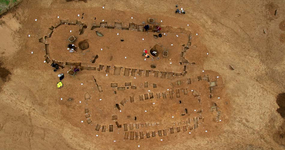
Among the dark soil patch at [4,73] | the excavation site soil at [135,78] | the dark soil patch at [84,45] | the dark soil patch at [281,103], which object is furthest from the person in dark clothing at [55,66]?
the dark soil patch at [281,103]

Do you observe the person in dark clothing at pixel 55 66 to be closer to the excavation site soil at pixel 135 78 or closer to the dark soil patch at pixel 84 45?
the excavation site soil at pixel 135 78

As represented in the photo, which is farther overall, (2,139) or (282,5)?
(282,5)

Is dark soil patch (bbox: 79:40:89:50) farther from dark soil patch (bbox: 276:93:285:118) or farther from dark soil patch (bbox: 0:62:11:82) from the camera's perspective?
dark soil patch (bbox: 276:93:285:118)

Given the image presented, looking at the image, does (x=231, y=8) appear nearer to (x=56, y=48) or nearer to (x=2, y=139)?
(x=56, y=48)

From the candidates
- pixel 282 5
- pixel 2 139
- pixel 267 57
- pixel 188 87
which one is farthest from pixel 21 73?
pixel 282 5

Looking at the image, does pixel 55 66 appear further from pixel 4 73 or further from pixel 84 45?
pixel 4 73

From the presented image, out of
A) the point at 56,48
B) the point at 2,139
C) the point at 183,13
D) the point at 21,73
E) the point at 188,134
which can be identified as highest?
the point at 183,13

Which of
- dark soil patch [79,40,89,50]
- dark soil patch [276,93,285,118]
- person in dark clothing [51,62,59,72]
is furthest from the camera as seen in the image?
dark soil patch [276,93,285,118]

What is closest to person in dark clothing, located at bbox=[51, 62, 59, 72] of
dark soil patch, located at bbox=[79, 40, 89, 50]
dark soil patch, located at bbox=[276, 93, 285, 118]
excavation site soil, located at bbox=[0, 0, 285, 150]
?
excavation site soil, located at bbox=[0, 0, 285, 150]
